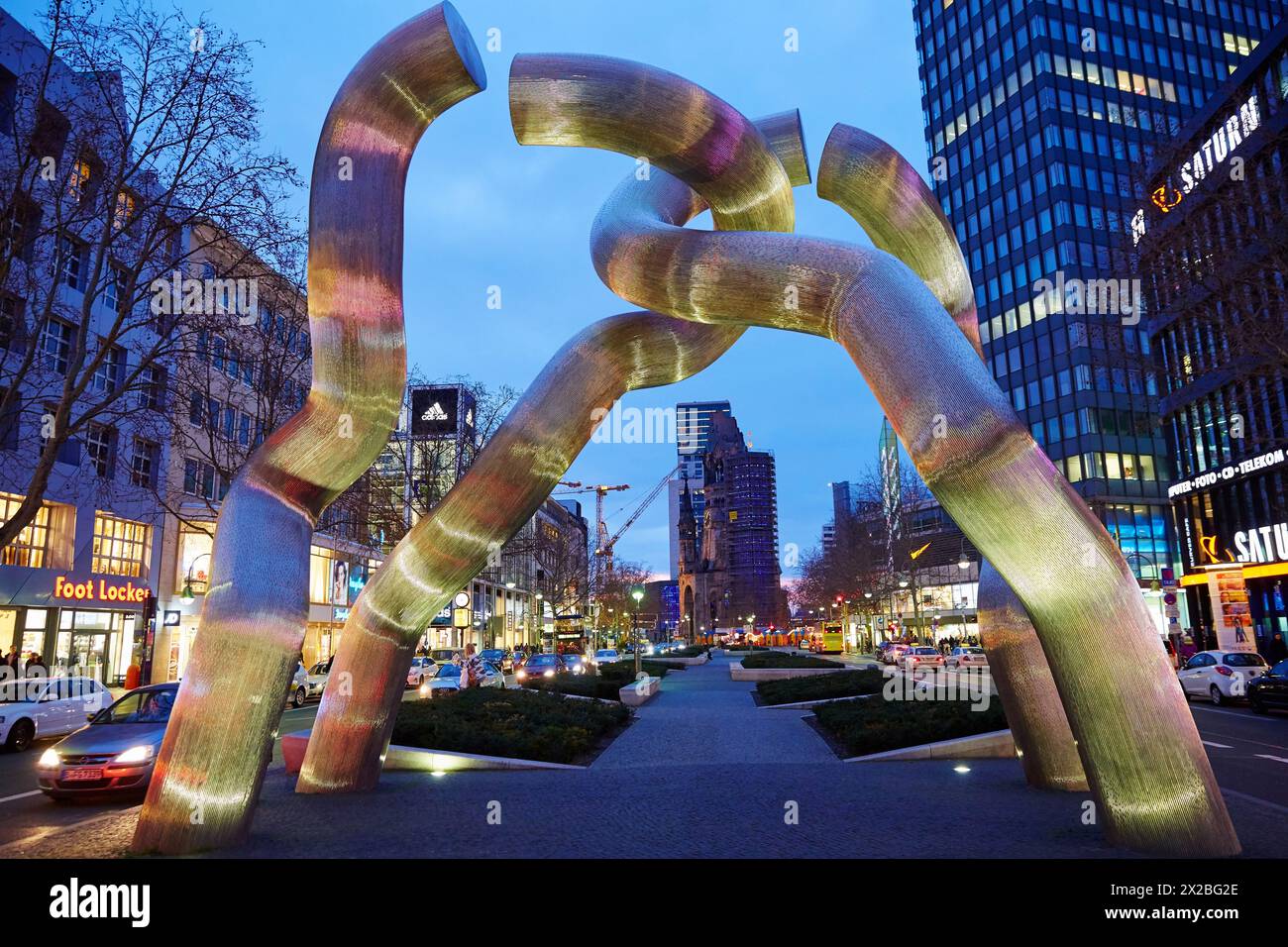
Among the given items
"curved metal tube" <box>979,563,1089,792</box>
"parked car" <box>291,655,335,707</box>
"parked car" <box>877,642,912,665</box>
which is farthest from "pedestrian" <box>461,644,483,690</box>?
"parked car" <box>877,642,912,665</box>

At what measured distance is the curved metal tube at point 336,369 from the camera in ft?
24.7

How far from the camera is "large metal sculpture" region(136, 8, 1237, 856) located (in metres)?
6.45

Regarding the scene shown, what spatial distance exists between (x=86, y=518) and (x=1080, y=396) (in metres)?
67.5

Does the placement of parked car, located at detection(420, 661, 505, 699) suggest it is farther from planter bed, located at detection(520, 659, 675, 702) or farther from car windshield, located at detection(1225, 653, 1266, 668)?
car windshield, located at detection(1225, 653, 1266, 668)

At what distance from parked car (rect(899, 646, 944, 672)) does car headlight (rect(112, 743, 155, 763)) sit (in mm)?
34196

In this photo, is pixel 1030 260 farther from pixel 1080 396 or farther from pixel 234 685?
pixel 234 685

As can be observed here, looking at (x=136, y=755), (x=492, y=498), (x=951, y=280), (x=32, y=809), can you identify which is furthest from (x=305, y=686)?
(x=951, y=280)

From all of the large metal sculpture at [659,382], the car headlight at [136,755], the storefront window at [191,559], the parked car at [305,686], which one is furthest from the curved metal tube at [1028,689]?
the storefront window at [191,559]

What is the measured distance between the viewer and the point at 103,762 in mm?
11203

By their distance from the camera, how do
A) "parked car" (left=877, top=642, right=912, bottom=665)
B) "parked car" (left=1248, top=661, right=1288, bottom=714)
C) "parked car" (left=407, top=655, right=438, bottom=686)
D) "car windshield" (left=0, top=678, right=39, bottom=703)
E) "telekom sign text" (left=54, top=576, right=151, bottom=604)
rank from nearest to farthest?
"car windshield" (left=0, top=678, right=39, bottom=703) < "parked car" (left=1248, top=661, right=1288, bottom=714) < "telekom sign text" (left=54, top=576, right=151, bottom=604) < "parked car" (left=407, top=655, right=438, bottom=686) < "parked car" (left=877, top=642, right=912, bottom=665)

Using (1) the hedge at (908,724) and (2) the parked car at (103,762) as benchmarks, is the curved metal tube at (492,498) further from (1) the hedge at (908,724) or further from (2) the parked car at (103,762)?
(1) the hedge at (908,724)

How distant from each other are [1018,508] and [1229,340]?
58.2ft

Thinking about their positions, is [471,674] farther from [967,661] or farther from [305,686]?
[967,661]
